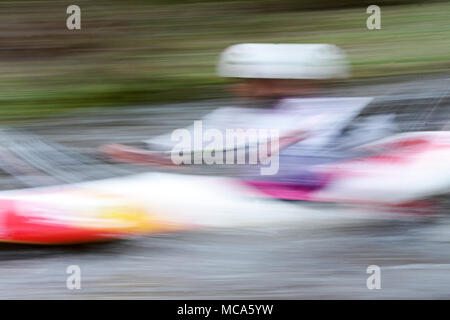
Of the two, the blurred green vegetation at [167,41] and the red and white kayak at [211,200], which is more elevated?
the blurred green vegetation at [167,41]

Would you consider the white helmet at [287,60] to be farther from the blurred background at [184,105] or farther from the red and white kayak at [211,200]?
the red and white kayak at [211,200]

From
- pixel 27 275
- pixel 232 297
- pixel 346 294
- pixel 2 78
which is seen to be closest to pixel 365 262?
pixel 346 294

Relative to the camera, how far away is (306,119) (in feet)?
4.81

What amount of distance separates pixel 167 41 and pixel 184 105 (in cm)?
22

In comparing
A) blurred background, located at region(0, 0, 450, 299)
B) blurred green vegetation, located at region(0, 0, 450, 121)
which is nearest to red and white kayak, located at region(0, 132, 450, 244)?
blurred background, located at region(0, 0, 450, 299)

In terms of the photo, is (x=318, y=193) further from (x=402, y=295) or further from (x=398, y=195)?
(x=402, y=295)

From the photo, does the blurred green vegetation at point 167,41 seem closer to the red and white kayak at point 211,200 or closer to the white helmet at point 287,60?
the white helmet at point 287,60

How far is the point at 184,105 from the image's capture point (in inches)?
57.2

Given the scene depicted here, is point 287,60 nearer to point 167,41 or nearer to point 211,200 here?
point 167,41

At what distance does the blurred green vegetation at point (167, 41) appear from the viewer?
A: 57.6 inches

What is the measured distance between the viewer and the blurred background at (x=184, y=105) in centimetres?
146

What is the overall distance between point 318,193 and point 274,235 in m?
0.19

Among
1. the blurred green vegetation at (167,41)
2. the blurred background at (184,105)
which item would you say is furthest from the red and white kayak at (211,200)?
the blurred green vegetation at (167,41)

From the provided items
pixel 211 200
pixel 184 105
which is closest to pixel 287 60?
pixel 184 105
